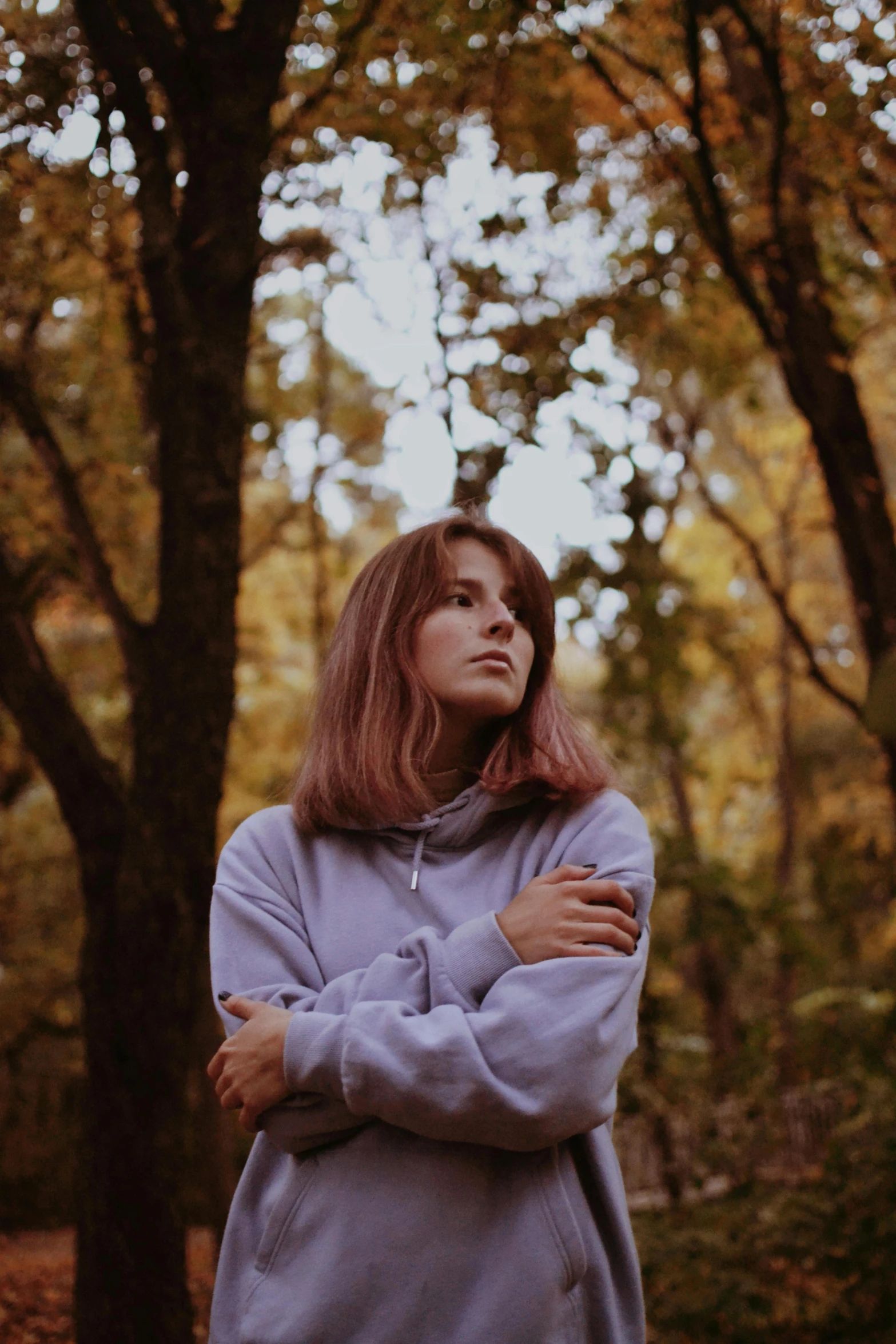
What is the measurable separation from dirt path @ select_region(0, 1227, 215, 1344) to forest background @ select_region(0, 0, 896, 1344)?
36cm

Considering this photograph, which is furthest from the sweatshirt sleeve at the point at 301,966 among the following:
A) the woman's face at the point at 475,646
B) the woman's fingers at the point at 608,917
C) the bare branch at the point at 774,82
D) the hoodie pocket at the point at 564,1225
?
the bare branch at the point at 774,82

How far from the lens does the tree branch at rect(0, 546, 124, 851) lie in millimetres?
3049

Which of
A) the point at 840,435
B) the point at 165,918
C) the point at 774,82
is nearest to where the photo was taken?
the point at 165,918

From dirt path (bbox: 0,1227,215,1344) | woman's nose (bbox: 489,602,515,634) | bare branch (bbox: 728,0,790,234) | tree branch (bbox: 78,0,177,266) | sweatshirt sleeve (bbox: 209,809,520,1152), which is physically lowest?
dirt path (bbox: 0,1227,215,1344)

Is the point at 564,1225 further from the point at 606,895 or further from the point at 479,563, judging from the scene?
the point at 479,563

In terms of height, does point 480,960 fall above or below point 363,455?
below

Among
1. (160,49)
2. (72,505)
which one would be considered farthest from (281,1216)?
(160,49)

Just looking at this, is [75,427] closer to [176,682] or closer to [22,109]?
[22,109]

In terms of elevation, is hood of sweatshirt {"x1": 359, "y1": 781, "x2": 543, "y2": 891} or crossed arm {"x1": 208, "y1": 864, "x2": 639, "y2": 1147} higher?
hood of sweatshirt {"x1": 359, "y1": 781, "x2": 543, "y2": 891}

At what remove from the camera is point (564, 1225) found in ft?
5.20

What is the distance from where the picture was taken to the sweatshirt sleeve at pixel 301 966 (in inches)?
64.1

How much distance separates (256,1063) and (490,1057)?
0.36m

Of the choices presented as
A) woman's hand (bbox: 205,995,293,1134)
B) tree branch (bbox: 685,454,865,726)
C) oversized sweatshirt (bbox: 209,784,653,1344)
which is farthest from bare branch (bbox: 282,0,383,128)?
woman's hand (bbox: 205,995,293,1134)

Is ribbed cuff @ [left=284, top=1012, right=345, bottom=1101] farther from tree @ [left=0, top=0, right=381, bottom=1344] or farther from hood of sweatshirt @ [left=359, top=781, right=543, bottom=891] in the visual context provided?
tree @ [left=0, top=0, right=381, bottom=1344]
